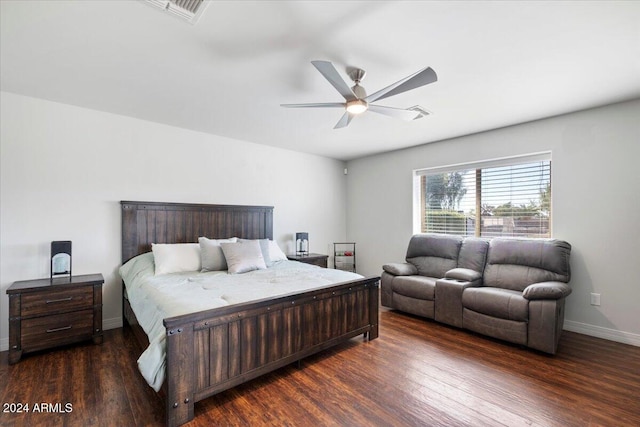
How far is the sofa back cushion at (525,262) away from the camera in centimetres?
321

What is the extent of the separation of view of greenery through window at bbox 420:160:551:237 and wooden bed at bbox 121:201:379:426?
2243 mm

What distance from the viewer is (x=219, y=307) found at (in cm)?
206

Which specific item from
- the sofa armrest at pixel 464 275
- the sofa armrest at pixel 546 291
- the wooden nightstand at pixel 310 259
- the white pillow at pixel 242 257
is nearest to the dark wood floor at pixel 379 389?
the sofa armrest at pixel 546 291

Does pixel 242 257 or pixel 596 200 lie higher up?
pixel 596 200

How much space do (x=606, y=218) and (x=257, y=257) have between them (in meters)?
3.91

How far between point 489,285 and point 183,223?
13.3 feet

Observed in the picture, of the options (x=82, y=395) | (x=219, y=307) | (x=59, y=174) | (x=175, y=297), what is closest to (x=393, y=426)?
(x=219, y=307)

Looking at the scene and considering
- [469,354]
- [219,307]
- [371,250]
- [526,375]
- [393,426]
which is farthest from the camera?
[371,250]

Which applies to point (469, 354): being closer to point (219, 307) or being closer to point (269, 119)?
point (219, 307)

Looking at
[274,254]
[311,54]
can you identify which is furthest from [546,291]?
[274,254]

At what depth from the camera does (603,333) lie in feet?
10.4

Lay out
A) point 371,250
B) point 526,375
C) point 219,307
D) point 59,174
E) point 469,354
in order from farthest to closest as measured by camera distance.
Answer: point 371,250 < point 59,174 < point 469,354 < point 526,375 < point 219,307

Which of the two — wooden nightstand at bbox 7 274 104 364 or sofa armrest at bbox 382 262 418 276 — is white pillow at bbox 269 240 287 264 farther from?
wooden nightstand at bbox 7 274 104 364

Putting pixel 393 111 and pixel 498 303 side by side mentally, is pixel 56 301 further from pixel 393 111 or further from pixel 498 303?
pixel 498 303
